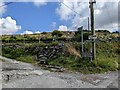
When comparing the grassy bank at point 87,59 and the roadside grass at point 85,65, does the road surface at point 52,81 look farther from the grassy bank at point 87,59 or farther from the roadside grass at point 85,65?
the grassy bank at point 87,59

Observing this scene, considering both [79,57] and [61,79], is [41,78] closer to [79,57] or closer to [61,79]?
[61,79]

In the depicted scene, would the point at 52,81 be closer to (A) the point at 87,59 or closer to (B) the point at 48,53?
(A) the point at 87,59

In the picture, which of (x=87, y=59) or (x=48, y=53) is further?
(x=48, y=53)

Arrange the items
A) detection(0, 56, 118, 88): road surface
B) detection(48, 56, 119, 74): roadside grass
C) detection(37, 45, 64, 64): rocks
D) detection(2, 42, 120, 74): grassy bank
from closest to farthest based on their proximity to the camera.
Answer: detection(0, 56, 118, 88): road surface < detection(48, 56, 119, 74): roadside grass < detection(2, 42, 120, 74): grassy bank < detection(37, 45, 64, 64): rocks

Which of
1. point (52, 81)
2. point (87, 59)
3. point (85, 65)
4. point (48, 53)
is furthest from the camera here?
point (48, 53)

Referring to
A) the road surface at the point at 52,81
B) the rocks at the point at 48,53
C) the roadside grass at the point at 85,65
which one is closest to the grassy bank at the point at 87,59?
the roadside grass at the point at 85,65

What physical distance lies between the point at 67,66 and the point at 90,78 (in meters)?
4.39

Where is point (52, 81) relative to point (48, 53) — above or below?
below

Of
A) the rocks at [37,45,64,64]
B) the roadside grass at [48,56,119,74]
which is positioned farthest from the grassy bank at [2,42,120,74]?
the rocks at [37,45,64,64]

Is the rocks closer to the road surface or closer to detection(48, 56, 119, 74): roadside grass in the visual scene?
detection(48, 56, 119, 74): roadside grass

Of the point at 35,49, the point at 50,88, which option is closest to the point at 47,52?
the point at 35,49

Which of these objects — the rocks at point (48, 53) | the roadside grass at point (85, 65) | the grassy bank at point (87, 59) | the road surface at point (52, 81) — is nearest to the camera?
the road surface at point (52, 81)

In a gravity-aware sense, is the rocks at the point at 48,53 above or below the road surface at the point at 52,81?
above

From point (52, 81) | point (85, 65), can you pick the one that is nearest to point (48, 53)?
point (85, 65)
